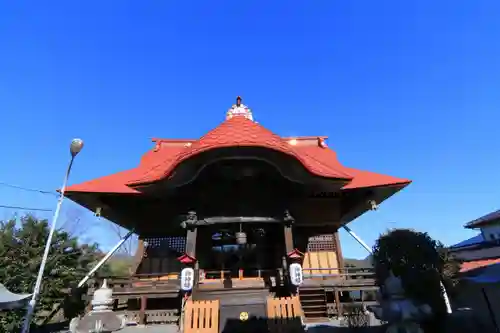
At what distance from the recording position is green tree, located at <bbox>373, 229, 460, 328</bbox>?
750 centimetres

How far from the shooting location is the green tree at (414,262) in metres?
7.50

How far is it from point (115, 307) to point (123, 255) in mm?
24331

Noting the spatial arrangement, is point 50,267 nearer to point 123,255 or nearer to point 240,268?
point 240,268

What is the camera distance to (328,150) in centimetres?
1543

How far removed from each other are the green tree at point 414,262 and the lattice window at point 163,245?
8.39m

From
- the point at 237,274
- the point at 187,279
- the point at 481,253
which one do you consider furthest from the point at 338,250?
the point at 481,253

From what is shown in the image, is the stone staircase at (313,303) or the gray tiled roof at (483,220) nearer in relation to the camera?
the stone staircase at (313,303)

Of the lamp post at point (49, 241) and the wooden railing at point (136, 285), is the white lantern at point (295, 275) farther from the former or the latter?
the lamp post at point (49, 241)

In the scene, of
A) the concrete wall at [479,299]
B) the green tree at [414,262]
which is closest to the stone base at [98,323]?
the green tree at [414,262]

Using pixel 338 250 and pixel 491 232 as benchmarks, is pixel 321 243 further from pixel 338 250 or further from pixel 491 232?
pixel 491 232

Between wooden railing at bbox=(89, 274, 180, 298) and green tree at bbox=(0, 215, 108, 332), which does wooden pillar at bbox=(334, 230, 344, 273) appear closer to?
wooden railing at bbox=(89, 274, 180, 298)

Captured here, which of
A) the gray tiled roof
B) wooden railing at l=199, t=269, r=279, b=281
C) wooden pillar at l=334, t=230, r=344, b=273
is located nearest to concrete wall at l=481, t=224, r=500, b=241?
the gray tiled roof

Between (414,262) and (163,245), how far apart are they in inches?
393

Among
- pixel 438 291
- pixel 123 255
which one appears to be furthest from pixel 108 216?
pixel 123 255
